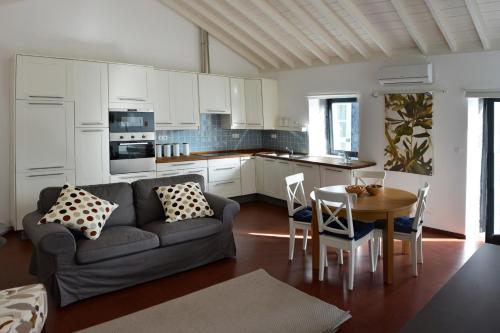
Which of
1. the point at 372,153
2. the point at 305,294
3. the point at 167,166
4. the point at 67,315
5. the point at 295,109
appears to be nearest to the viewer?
the point at 67,315

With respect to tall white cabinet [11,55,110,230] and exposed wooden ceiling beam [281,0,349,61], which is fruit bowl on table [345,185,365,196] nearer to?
exposed wooden ceiling beam [281,0,349,61]

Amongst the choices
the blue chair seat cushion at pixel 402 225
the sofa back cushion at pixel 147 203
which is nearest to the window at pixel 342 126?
the blue chair seat cushion at pixel 402 225

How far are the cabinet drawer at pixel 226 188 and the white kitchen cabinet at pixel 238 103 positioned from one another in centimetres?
100

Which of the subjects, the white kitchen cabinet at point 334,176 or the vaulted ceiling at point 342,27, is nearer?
the vaulted ceiling at point 342,27

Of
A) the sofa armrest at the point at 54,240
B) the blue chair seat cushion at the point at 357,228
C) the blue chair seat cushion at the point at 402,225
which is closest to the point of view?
the sofa armrest at the point at 54,240

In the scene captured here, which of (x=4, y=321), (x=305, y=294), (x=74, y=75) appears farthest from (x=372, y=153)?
(x=4, y=321)

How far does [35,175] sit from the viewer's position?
5.21m

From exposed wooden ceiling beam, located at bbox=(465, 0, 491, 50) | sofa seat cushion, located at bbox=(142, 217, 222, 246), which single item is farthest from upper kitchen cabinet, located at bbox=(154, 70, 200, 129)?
exposed wooden ceiling beam, located at bbox=(465, 0, 491, 50)

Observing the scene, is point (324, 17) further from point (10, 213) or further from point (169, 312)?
point (10, 213)

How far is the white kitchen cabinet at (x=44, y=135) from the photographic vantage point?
5074 mm

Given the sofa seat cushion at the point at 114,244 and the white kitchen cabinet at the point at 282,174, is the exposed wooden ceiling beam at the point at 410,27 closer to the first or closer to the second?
the white kitchen cabinet at the point at 282,174

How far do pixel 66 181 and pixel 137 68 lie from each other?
183cm

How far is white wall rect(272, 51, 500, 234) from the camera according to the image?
4758 millimetres

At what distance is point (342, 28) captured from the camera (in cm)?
518
